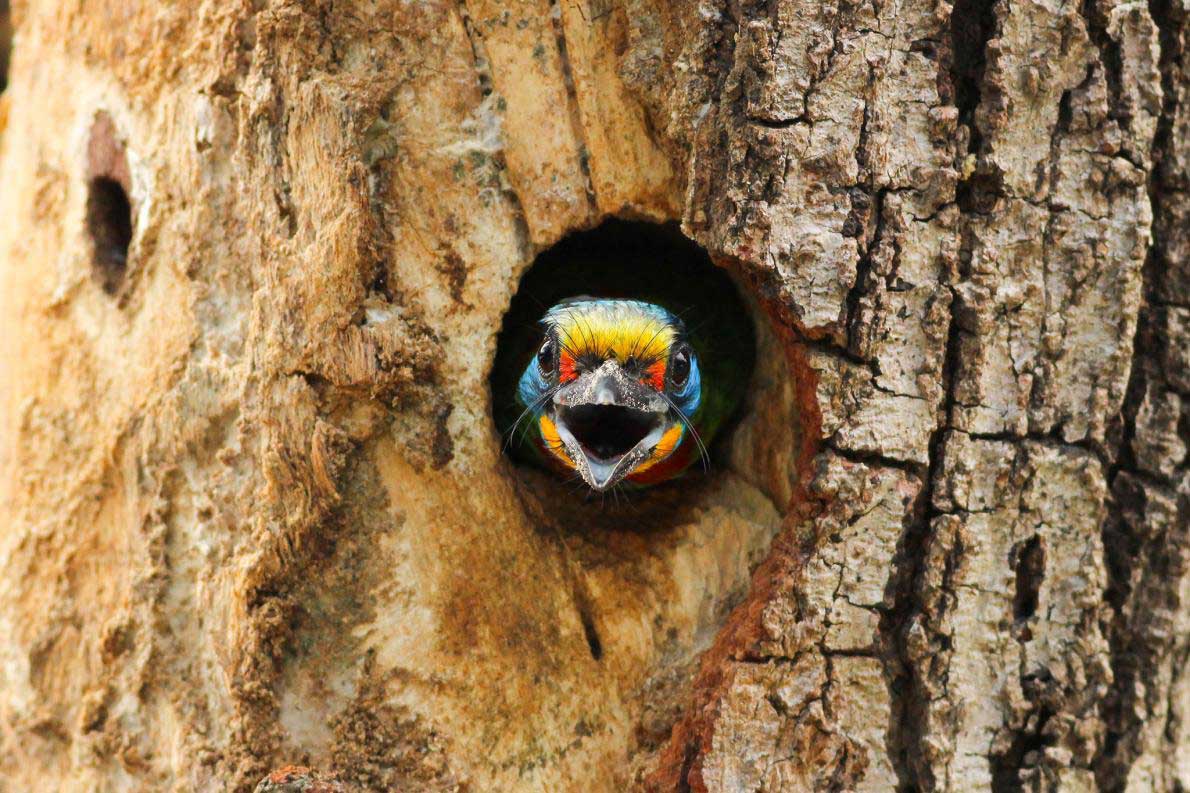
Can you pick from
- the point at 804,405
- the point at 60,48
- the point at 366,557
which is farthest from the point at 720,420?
the point at 60,48

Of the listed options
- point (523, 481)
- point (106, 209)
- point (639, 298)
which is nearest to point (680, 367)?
point (639, 298)

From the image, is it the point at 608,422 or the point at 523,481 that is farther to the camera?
the point at 608,422

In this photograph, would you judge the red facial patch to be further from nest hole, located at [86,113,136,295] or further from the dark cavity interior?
nest hole, located at [86,113,136,295]

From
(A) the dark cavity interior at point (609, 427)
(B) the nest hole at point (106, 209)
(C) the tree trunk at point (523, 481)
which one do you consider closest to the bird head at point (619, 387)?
(A) the dark cavity interior at point (609, 427)

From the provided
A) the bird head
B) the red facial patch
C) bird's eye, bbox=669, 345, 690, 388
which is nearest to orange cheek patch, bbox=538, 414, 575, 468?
the bird head

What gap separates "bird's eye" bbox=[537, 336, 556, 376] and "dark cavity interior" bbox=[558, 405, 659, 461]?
237 millimetres

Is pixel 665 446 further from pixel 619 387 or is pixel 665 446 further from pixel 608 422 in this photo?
pixel 619 387

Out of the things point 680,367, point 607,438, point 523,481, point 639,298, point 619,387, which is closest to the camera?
point 619,387

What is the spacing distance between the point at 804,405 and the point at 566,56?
1.10 m

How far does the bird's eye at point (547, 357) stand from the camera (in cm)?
335

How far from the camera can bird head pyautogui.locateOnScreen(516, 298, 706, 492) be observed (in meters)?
3.05

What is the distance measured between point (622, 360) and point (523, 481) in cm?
51

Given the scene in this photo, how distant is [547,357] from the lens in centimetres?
337

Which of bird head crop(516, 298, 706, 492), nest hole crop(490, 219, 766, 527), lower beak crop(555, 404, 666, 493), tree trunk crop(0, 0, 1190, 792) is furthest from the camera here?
nest hole crop(490, 219, 766, 527)
